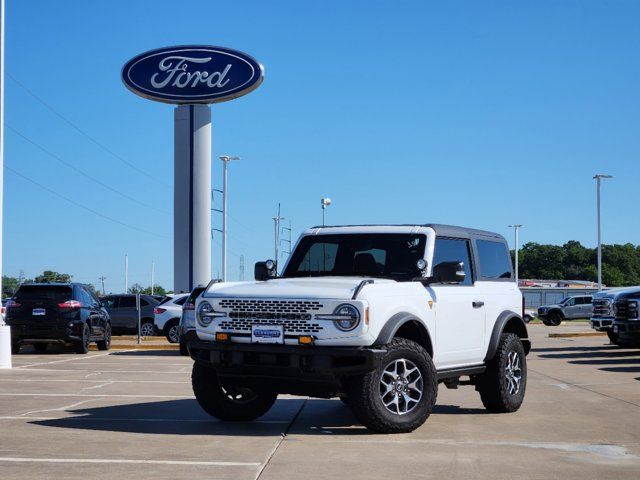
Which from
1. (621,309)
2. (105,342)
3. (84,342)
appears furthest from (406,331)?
(105,342)

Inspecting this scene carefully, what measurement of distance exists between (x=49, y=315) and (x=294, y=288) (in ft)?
47.7

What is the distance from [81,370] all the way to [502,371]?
→ 927 centimetres

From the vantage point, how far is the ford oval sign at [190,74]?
132ft

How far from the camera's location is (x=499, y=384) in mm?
10828

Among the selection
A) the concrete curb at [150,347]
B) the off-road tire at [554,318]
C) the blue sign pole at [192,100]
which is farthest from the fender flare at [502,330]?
the off-road tire at [554,318]

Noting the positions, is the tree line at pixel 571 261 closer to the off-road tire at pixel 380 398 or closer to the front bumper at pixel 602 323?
the front bumper at pixel 602 323

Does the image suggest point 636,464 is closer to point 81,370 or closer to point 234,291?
point 234,291

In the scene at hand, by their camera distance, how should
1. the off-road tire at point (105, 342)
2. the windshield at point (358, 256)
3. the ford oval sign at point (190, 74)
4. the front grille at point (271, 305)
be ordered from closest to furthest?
the front grille at point (271, 305), the windshield at point (358, 256), the off-road tire at point (105, 342), the ford oval sign at point (190, 74)

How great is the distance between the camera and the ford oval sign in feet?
132

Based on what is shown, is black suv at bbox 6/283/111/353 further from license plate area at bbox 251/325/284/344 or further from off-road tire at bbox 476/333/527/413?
license plate area at bbox 251/325/284/344

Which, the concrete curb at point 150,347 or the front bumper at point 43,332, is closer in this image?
the front bumper at point 43,332

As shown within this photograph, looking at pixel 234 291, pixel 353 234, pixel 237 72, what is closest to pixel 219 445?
pixel 234 291

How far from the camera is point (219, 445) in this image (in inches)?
325

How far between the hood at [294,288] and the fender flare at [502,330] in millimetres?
1991
